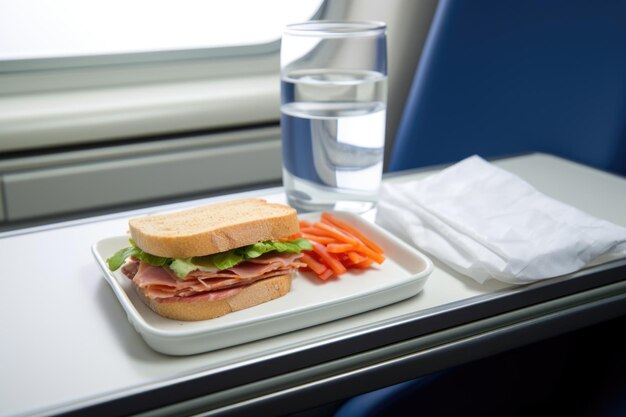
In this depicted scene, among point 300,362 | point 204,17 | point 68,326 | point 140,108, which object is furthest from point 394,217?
point 204,17

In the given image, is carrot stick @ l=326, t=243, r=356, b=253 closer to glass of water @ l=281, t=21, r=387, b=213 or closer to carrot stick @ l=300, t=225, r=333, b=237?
carrot stick @ l=300, t=225, r=333, b=237

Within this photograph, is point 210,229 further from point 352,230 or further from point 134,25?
point 134,25

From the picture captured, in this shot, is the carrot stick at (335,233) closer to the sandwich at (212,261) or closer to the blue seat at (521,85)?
the sandwich at (212,261)

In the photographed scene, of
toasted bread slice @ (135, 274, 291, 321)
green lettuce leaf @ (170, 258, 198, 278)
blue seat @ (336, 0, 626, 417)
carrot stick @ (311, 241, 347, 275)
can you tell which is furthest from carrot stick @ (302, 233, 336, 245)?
blue seat @ (336, 0, 626, 417)

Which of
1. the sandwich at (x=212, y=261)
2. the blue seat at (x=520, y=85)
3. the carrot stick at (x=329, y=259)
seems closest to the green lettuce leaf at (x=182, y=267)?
the sandwich at (x=212, y=261)

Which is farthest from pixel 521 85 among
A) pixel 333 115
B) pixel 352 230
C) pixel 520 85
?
pixel 352 230

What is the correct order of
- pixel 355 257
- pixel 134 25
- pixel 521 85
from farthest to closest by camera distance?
pixel 134 25 < pixel 521 85 < pixel 355 257

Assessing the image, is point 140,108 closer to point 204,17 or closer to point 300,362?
point 204,17
